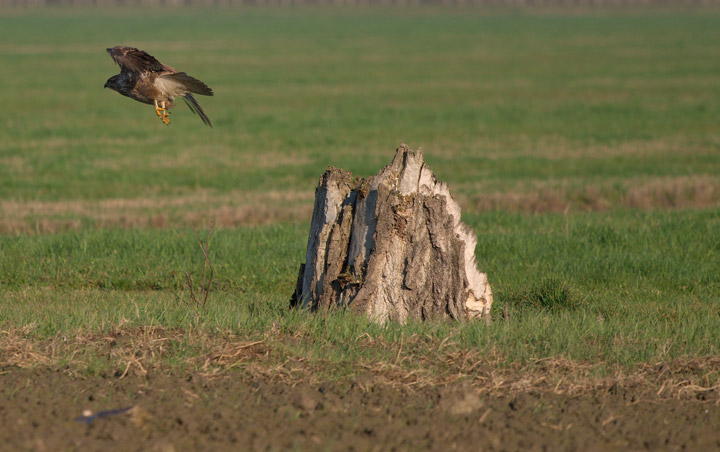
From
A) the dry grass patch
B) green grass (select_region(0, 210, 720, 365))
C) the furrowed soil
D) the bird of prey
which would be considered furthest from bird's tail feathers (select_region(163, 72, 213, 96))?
the furrowed soil

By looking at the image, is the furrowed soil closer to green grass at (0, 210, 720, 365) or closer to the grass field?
the grass field

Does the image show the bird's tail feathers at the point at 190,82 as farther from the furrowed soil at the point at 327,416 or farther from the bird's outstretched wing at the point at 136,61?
the furrowed soil at the point at 327,416

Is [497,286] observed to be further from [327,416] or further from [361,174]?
[361,174]

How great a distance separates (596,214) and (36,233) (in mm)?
8158

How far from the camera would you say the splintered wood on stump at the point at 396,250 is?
24.0 ft

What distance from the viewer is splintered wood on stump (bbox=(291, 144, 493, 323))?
24.0ft

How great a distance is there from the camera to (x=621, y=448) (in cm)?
529

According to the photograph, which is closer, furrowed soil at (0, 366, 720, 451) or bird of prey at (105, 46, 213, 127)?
furrowed soil at (0, 366, 720, 451)

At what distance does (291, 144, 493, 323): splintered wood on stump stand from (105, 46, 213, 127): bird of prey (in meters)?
1.39

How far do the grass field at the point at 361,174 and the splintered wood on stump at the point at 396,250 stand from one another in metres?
0.33

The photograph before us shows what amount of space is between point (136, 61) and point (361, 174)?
36.1 feet

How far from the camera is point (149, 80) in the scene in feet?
23.7

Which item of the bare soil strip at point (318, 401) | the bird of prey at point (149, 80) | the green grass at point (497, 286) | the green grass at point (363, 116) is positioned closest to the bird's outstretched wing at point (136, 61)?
the bird of prey at point (149, 80)

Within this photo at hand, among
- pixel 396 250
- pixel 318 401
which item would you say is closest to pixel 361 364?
pixel 318 401
